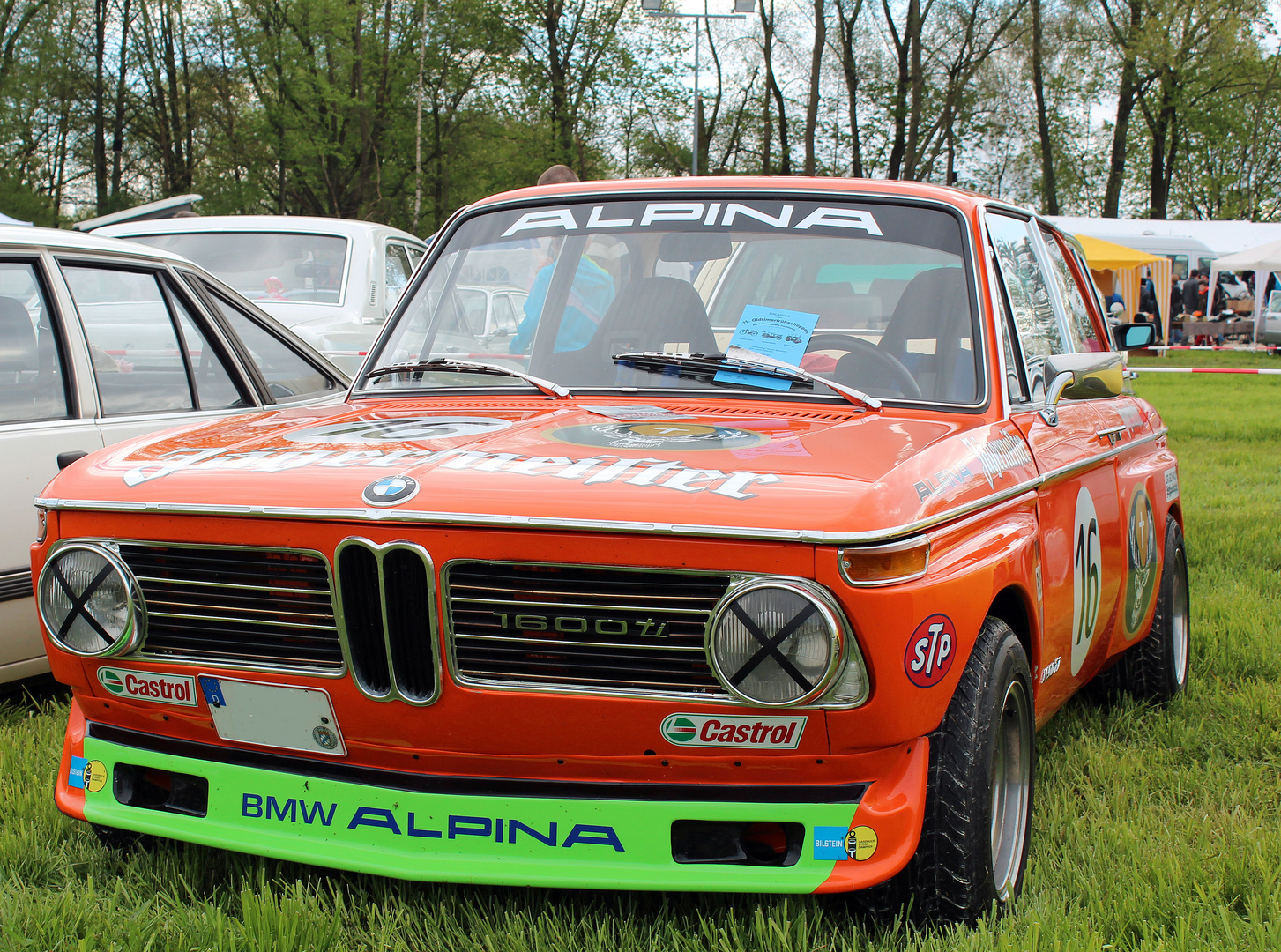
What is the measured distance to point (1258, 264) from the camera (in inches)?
1072

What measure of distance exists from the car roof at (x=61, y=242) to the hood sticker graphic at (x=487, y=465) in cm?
198

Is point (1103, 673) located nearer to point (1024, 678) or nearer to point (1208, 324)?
point (1024, 678)

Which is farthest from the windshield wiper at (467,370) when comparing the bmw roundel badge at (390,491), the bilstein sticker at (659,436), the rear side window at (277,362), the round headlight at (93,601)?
the rear side window at (277,362)

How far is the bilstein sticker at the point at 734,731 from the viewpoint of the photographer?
6.83 ft

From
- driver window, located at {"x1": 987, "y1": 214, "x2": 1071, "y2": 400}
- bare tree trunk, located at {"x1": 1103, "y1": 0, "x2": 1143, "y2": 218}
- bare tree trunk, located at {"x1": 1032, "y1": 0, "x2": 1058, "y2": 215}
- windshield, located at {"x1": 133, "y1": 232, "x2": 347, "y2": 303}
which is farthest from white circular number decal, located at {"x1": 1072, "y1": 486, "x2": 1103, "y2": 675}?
bare tree trunk, located at {"x1": 1103, "y1": 0, "x2": 1143, "y2": 218}

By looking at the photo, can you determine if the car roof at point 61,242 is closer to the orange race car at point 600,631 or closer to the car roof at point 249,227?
the orange race car at point 600,631

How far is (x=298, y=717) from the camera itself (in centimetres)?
231

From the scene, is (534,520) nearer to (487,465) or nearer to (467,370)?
(487,465)

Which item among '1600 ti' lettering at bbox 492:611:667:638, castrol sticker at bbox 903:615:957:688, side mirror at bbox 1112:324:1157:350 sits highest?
side mirror at bbox 1112:324:1157:350

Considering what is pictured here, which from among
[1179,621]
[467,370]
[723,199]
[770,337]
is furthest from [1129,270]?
[467,370]

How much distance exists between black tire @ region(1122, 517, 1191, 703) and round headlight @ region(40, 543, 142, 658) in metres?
3.15

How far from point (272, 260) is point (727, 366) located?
6587 millimetres

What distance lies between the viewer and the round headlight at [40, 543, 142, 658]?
7.77 ft

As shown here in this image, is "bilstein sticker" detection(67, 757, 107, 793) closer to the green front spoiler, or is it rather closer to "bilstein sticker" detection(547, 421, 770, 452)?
the green front spoiler
